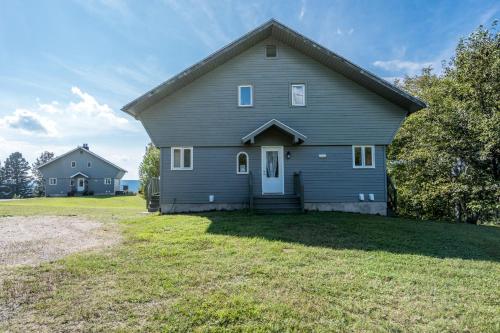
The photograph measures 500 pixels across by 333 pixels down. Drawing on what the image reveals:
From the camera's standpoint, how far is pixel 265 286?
4098mm

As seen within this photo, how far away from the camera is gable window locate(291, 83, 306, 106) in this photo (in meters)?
12.0

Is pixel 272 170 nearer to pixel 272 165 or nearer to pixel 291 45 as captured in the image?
pixel 272 165

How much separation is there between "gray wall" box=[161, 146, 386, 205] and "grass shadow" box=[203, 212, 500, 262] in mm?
2064

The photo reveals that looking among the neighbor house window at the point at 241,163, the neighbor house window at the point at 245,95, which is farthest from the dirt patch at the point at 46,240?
the neighbor house window at the point at 245,95

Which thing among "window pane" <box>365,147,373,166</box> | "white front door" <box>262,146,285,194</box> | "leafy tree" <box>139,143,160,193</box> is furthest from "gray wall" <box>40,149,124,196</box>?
"window pane" <box>365,147,373,166</box>

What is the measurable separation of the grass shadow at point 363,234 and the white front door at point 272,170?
227 cm

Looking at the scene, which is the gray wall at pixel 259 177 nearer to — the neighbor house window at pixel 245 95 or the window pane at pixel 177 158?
the window pane at pixel 177 158

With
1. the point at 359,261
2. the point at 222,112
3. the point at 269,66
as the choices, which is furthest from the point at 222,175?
the point at 359,261

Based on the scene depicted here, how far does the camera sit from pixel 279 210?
422 inches

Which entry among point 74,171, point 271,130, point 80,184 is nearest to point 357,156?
point 271,130

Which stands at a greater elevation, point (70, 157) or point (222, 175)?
point (70, 157)

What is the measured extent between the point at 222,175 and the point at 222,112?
2778 millimetres

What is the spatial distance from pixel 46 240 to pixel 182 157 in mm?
5940

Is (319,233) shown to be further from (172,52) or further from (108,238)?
(172,52)
